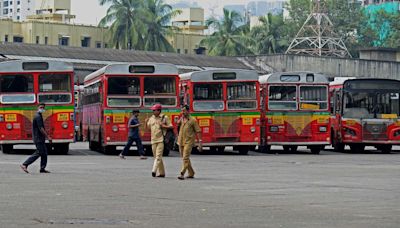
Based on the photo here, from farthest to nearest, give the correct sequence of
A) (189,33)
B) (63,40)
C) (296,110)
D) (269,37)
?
(269,37), (189,33), (63,40), (296,110)

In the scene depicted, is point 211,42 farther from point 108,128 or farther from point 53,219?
point 53,219

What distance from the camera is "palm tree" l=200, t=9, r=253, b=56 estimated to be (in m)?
119

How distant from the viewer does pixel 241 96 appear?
129 feet

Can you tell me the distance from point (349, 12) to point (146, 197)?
125 metres

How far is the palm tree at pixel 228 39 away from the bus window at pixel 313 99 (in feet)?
253

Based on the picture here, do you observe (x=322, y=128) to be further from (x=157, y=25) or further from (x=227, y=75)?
(x=157, y=25)

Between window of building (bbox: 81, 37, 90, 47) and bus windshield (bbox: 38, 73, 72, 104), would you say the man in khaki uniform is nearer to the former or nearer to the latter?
bus windshield (bbox: 38, 73, 72, 104)

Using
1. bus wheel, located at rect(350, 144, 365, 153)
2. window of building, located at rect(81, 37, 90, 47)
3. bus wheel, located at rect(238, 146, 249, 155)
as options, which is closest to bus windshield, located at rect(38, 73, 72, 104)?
bus wheel, located at rect(238, 146, 249, 155)


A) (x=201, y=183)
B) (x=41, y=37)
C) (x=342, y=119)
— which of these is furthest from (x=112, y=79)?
(x=41, y=37)

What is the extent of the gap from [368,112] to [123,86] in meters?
9.31

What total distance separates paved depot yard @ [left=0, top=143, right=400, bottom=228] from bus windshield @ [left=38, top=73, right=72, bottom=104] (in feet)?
14.3

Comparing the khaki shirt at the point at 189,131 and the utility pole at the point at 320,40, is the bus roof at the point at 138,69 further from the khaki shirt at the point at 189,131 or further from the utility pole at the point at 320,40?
the utility pole at the point at 320,40

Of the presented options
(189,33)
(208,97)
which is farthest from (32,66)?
(189,33)

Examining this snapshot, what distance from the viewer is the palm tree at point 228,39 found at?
390ft
